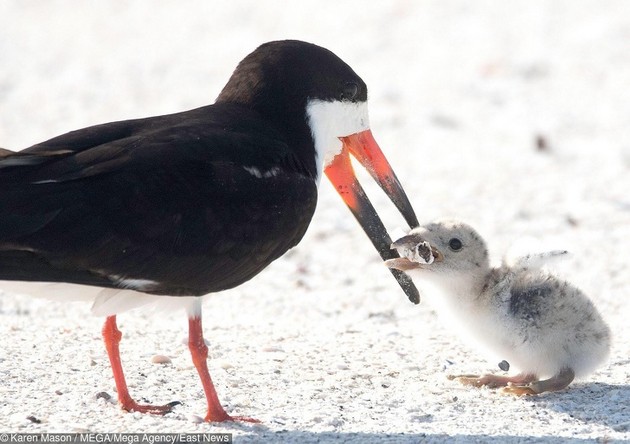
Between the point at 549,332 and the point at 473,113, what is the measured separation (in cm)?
666

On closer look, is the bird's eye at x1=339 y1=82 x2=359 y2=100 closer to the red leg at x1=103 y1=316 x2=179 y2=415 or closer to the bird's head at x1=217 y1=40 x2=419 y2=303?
the bird's head at x1=217 y1=40 x2=419 y2=303

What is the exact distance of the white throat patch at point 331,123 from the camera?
6164mm

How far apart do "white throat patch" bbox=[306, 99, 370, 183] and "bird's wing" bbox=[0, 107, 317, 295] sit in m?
0.60

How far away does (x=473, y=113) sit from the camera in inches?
492

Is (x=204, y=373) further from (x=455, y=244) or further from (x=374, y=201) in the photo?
(x=374, y=201)

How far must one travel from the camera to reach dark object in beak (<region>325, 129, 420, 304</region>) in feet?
21.4

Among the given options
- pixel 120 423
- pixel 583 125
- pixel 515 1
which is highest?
pixel 515 1

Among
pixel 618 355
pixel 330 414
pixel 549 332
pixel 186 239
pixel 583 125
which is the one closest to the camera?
pixel 186 239

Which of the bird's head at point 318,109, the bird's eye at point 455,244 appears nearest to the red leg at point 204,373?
the bird's head at point 318,109

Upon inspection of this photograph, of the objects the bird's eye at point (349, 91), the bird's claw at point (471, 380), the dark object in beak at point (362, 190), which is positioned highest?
the bird's eye at point (349, 91)

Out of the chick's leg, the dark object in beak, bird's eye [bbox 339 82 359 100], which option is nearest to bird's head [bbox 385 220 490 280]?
the dark object in beak

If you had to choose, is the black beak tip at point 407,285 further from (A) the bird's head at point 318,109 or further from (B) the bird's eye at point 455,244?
(B) the bird's eye at point 455,244

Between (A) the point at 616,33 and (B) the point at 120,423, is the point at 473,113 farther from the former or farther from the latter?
(B) the point at 120,423

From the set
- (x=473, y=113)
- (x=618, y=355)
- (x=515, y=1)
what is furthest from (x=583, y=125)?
(x=618, y=355)
